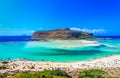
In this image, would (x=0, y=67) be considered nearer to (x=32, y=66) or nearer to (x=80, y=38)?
(x=32, y=66)

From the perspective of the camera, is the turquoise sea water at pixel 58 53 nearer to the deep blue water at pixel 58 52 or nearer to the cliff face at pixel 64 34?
the deep blue water at pixel 58 52

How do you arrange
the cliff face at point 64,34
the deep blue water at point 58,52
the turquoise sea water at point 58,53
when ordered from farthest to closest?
the cliff face at point 64,34
the deep blue water at point 58,52
the turquoise sea water at point 58,53

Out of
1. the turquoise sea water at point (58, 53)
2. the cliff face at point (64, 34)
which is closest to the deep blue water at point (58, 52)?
the turquoise sea water at point (58, 53)

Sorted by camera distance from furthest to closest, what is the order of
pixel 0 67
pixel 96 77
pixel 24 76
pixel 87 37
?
1. pixel 87 37
2. pixel 0 67
3. pixel 96 77
4. pixel 24 76

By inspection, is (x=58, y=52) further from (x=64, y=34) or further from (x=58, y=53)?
(x=64, y=34)

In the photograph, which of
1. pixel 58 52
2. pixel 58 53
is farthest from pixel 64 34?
pixel 58 53

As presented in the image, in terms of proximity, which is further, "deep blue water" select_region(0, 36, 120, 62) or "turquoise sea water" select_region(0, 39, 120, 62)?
"deep blue water" select_region(0, 36, 120, 62)

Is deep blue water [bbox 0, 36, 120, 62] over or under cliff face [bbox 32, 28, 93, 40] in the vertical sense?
under

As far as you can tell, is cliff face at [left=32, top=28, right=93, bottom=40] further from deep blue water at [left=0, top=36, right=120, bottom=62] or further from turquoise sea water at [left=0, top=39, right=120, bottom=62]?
turquoise sea water at [left=0, top=39, right=120, bottom=62]

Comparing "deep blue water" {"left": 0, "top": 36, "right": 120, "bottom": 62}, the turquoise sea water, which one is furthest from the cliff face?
the turquoise sea water

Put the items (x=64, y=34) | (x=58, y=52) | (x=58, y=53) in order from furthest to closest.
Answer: (x=64, y=34) < (x=58, y=52) < (x=58, y=53)

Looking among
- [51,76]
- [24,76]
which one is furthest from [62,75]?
[24,76]
